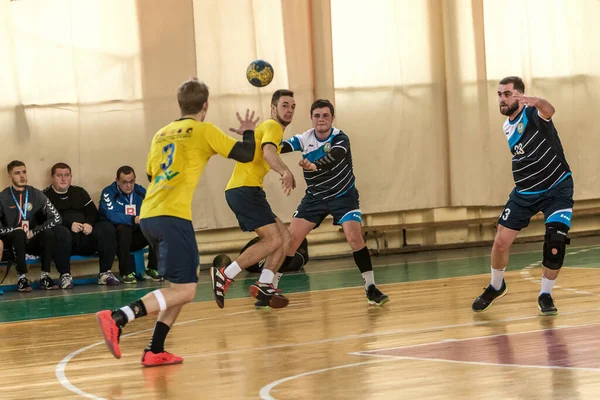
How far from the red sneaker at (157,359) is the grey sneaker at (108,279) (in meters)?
5.88

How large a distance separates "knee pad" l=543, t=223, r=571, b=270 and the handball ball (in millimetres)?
3139

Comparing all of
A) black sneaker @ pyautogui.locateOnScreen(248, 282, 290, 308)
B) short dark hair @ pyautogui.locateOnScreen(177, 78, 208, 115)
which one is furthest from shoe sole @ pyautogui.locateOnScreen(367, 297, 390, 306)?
short dark hair @ pyautogui.locateOnScreen(177, 78, 208, 115)

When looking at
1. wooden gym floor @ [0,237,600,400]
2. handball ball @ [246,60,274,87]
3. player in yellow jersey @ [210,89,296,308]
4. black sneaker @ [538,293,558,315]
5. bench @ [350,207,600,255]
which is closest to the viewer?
wooden gym floor @ [0,237,600,400]

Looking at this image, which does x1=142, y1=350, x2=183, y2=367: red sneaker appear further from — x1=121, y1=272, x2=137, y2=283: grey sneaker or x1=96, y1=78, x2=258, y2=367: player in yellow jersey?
x1=121, y1=272, x2=137, y2=283: grey sneaker

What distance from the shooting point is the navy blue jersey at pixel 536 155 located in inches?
275

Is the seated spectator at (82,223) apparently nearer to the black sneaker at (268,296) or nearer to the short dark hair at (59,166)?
the short dark hair at (59,166)

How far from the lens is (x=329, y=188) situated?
27.1 ft

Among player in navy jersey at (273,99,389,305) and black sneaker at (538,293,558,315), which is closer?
black sneaker at (538,293,558,315)

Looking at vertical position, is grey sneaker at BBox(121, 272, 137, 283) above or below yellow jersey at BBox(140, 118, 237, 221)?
below

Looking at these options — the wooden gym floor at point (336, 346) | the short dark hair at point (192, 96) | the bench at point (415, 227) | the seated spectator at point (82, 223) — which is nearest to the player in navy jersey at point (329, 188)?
the wooden gym floor at point (336, 346)

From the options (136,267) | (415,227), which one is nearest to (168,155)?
(136,267)

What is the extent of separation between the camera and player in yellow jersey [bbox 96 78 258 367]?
17.9ft

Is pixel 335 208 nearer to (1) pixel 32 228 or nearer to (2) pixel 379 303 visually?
(2) pixel 379 303

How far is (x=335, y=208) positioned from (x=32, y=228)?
4.48 metres
